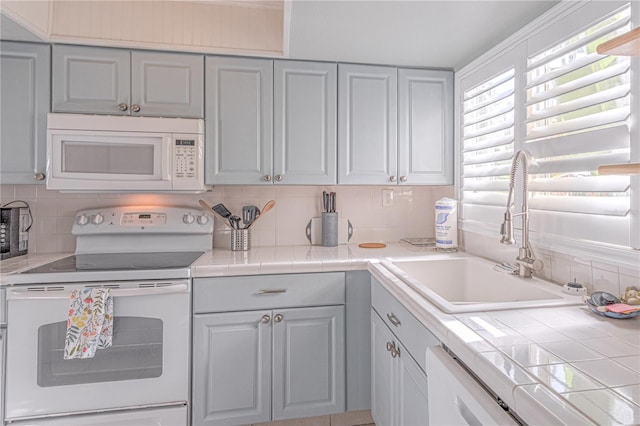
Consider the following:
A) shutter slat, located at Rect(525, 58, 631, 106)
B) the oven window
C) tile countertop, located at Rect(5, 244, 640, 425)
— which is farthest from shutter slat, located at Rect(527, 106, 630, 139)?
the oven window

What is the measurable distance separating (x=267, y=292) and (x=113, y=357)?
726mm

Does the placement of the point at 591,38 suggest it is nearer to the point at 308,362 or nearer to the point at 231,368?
the point at 308,362

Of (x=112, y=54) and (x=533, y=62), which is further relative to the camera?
(x=112, y=54)

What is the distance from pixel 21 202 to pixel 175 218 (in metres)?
0.88

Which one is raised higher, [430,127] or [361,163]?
[430,127]

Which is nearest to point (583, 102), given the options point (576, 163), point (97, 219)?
point (576, 163)

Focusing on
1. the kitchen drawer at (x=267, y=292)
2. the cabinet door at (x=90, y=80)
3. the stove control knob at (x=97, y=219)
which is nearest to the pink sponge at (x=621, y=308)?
the kitchen drawer at (x=267, y=292)

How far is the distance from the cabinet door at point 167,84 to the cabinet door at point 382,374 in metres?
1.46

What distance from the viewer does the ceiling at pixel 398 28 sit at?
1.38 m

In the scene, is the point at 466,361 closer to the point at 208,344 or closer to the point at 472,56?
the point at 208,344

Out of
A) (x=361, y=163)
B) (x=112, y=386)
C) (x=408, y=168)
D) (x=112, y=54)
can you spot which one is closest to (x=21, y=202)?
(x=112, y=54)

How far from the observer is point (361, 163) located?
205 centimetres

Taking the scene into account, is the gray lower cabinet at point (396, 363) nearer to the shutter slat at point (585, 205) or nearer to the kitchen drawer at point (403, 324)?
the kitchen drawer at point (403, 324)

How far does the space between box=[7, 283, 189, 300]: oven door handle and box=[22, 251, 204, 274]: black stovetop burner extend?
85 mm
